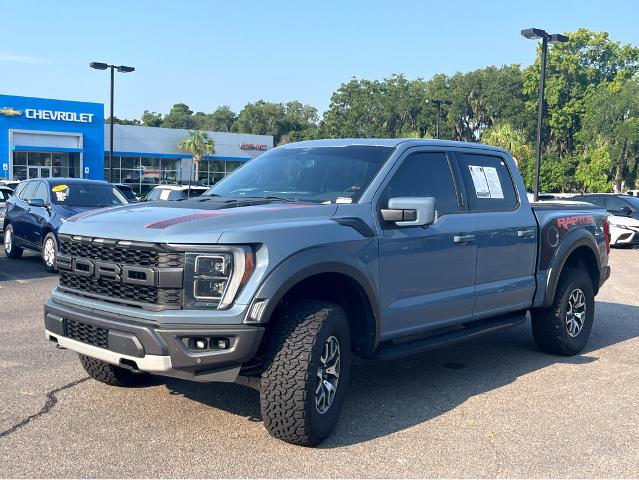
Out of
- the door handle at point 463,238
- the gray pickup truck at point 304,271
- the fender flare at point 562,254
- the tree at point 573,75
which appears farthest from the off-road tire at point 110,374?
the tree at point 573,75

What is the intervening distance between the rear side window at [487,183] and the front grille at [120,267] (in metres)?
2.79

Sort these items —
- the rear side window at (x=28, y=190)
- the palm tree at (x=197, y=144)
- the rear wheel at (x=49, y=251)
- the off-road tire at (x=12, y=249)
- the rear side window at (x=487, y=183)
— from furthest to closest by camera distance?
the palm tree at (x=197, y=144) < the off-road tire at (x=12, y=249) < the rear side window at (x=28, y=190) < the rear wheel at (x=49, y=251) < the rear side window at (x=487, y=183)

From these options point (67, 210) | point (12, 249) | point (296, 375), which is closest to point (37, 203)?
point (67, 210)

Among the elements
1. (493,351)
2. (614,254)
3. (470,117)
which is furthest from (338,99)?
(493,351)

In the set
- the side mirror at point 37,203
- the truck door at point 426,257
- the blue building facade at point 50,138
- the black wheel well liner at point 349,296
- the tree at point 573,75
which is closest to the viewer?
the black wheel well liner at point 349,296

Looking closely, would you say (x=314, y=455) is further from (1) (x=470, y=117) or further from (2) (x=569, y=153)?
(1) (x=470, y=117)

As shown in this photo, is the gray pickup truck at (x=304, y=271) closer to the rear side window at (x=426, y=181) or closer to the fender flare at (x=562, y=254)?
the rear side window at (x=426, y=181)

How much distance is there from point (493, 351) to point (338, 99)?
68027mm

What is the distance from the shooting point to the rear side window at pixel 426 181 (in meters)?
5.17

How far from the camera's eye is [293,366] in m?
4.06

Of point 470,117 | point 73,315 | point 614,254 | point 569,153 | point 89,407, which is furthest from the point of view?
point 470,117

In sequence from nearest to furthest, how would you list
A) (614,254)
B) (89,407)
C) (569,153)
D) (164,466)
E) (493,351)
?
(164,466) → (89,407) → (493,351) → (614,254) → (569,153)

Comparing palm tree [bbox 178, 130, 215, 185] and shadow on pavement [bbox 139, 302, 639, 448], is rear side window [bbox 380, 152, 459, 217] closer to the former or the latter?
shadow on pavement [bbox 139, 302, 639, 448]

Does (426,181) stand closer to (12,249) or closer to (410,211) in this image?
(410,211)
